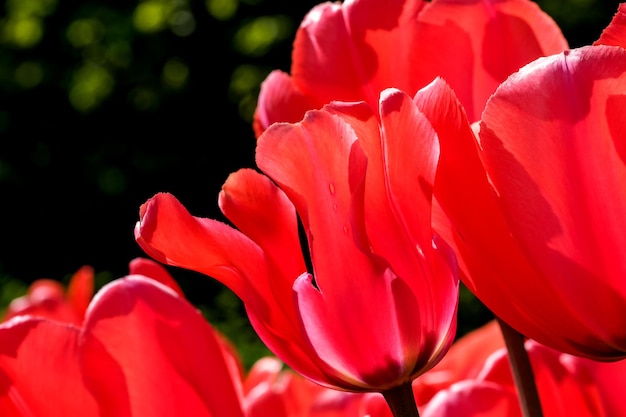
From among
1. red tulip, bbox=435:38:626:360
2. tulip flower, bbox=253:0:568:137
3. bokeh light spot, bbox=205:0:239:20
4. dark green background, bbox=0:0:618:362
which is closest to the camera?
red tulip, bbox=435:38:626:360

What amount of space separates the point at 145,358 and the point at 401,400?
0.10 metres

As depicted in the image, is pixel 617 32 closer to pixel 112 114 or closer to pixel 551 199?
pixel 551 199

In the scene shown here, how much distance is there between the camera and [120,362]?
420 mm

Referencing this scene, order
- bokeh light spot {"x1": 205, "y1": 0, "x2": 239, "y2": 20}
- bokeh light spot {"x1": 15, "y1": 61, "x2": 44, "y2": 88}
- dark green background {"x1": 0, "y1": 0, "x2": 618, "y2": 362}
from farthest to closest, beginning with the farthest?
bokeh light spot {"x1": 15, "y1": 61, "x2": 44, "y2": 88}, dark green background {"x1": 0, "y1": 0, "x2": 618, "y2": 362}, bokeh light spot {"x1": 205, "y1": 0, "x2": 239, "y2": 20}

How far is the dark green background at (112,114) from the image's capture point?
181 inches

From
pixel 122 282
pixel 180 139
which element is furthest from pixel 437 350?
pixel 180 139

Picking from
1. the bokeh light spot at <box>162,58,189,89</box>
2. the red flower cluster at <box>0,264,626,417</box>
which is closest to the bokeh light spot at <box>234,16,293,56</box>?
the bokeh light spot at <box>162,58,189,89</box>

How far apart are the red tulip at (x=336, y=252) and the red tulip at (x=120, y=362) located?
0.16 feet

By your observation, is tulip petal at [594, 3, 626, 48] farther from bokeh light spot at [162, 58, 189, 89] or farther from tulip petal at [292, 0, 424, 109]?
bokeh light spot at [162, 58, 189, 89]

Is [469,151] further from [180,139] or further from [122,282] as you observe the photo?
[180,139]

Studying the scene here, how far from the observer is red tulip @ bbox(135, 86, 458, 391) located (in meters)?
0.37

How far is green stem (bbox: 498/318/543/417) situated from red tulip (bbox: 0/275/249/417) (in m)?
0.11

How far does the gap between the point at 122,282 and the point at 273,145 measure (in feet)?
0.30

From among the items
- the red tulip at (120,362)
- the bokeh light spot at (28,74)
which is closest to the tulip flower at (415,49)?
the red tulip at (120,362)
